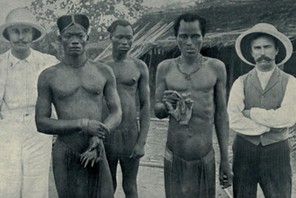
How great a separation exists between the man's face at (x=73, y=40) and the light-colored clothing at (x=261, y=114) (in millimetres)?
974

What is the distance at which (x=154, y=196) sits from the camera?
340 cm

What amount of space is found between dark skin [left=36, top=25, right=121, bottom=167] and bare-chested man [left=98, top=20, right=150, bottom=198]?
342mm

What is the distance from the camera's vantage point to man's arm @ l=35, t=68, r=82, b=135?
2.36 meters

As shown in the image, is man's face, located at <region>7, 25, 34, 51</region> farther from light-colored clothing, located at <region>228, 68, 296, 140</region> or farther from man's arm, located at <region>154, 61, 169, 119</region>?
light-colored clothing, located at <region>228, 68, 296, 140</region>

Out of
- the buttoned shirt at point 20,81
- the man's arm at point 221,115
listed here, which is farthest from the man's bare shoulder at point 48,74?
the man's arm at point 221,115

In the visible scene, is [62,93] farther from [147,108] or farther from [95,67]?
[147,108]

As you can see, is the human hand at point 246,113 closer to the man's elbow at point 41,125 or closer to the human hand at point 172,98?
the human hand at point 172,98

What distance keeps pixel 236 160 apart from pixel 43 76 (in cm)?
121

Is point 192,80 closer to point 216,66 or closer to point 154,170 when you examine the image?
point 216,66

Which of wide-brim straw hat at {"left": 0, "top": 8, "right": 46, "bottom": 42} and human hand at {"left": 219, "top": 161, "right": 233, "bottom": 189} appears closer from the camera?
human hand at {"left": 219, "top": 161, "right": 233, "bottom": 189}

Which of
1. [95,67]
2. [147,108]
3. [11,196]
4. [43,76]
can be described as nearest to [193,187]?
[147,108]

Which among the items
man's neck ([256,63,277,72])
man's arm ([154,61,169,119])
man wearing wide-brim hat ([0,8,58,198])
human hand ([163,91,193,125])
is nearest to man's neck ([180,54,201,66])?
man's arm ([154,61,169,119])

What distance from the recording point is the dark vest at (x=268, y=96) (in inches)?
110

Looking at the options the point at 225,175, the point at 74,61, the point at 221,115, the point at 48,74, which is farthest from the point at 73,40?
the point at 225,175
